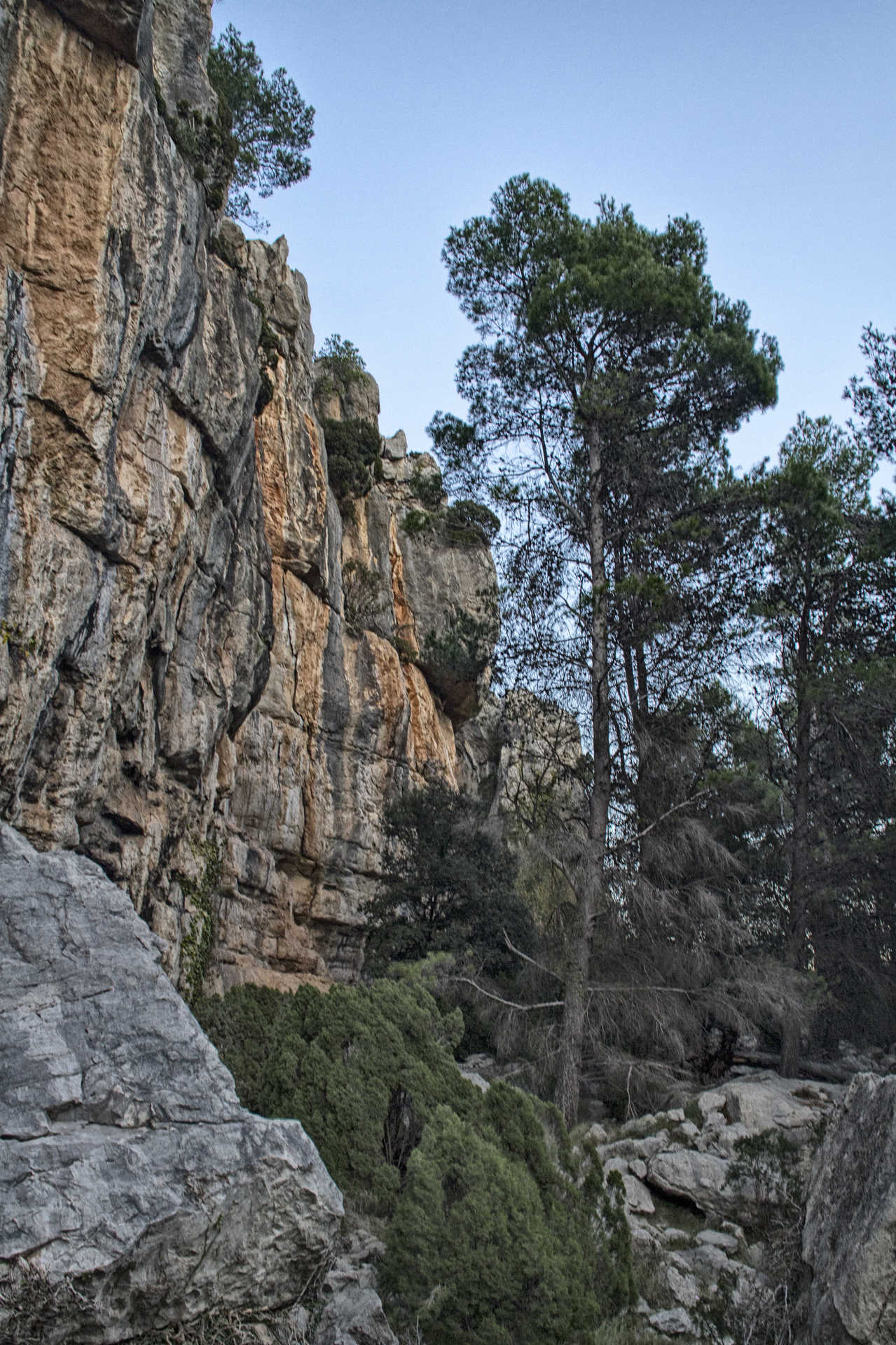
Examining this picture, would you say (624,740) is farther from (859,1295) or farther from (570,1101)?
(859,1295)

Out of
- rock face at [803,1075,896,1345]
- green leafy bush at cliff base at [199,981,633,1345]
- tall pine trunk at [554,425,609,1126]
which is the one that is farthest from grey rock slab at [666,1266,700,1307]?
tall pine trunk at [554,425,609,1126]

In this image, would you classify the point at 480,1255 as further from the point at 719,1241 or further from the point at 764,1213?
the point at 764,1213

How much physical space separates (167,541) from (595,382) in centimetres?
696

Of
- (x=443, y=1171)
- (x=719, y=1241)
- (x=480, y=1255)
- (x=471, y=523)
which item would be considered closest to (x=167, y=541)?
(x=471, y=523)

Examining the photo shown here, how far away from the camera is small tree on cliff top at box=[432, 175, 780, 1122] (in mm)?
14331

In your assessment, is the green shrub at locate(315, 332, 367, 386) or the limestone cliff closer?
the limestone cliff

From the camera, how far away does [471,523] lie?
49.5 ft

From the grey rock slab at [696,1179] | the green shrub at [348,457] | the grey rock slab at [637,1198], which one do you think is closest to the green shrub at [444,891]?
the grey rock slab at [696,1179]

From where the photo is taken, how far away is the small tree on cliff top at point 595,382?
14331 millimetres

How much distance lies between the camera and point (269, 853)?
21984 millimetres

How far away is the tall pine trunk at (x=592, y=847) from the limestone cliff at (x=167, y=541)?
2.18m

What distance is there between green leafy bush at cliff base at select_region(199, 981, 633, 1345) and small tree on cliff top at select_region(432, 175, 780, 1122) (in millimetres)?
6451

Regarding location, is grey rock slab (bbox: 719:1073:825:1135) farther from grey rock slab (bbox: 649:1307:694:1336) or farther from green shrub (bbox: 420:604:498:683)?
green shrub (bbox: 420:604:498:683)

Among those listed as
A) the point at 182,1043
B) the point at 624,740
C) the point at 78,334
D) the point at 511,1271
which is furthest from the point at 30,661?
the point at 624,740
